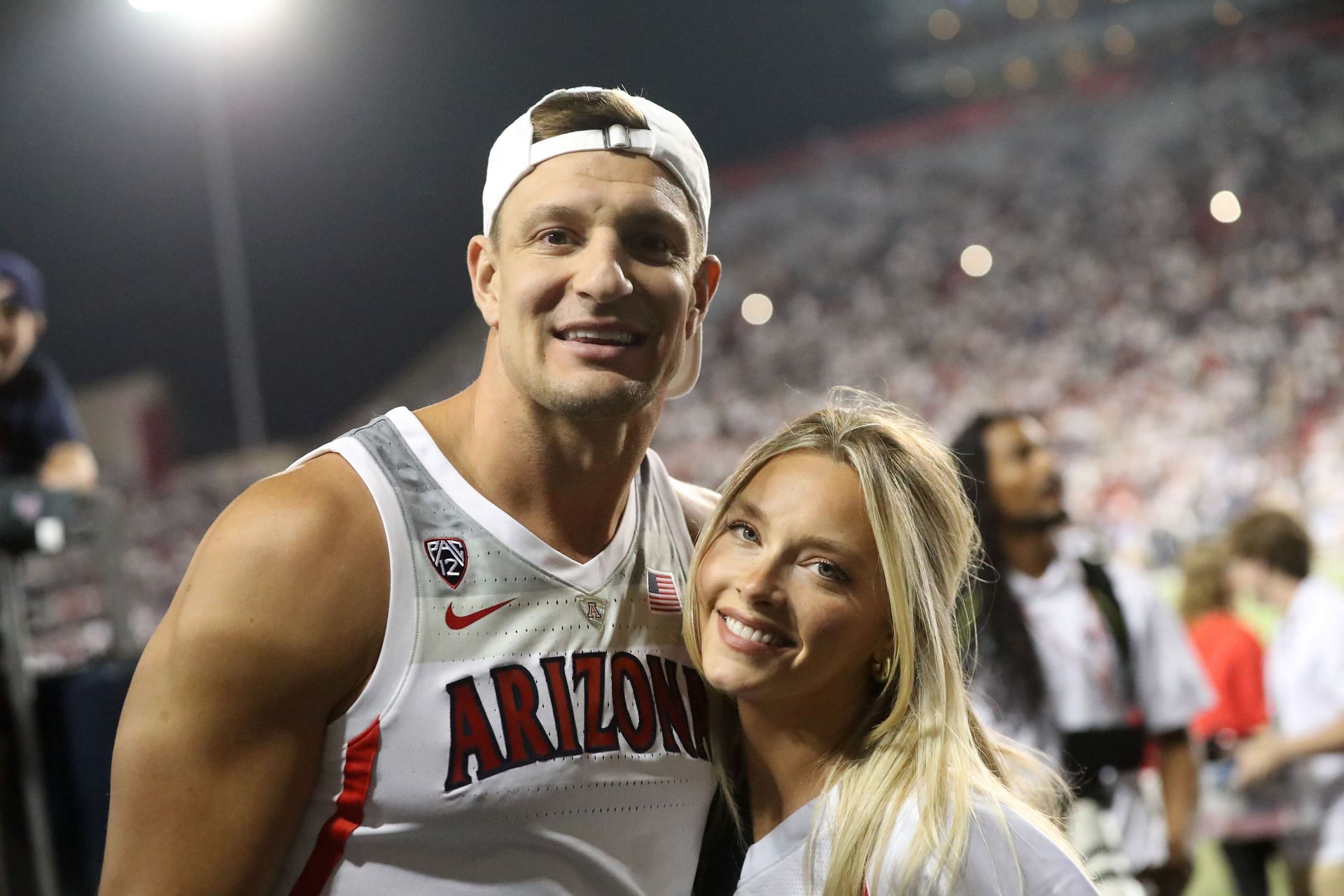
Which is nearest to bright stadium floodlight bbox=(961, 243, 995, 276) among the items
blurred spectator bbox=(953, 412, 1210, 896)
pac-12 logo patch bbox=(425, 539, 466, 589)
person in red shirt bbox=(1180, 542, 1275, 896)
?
person in red shirt bbox=(1180, 542, 1275, 896)

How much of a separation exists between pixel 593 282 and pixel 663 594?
46 cm

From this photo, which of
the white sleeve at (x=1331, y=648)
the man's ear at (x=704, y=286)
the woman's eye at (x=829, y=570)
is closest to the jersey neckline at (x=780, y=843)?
the woman's eye at (x=829, y=570)

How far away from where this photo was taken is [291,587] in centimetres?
130

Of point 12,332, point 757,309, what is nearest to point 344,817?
point 12,332

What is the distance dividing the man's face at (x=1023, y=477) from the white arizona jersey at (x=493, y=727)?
5.98ft

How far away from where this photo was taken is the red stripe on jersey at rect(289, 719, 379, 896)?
1.35 metres

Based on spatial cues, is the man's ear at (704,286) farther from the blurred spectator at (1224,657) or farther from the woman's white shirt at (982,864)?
the blurred spectator at (1224,657)

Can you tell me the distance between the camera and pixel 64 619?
3982 mm

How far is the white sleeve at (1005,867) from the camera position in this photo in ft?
4.66

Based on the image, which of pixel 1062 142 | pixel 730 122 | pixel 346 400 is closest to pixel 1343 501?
pixel 1062 142

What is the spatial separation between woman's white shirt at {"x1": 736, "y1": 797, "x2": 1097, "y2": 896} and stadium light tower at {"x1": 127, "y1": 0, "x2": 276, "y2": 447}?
11.7 m

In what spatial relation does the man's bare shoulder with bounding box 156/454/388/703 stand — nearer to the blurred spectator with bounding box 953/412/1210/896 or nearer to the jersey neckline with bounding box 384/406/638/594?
the jersey neckline with bounding box 384/406/638/594

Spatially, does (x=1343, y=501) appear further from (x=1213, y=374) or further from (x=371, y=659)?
(x=371, y=659)

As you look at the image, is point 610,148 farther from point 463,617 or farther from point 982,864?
point 982,864
